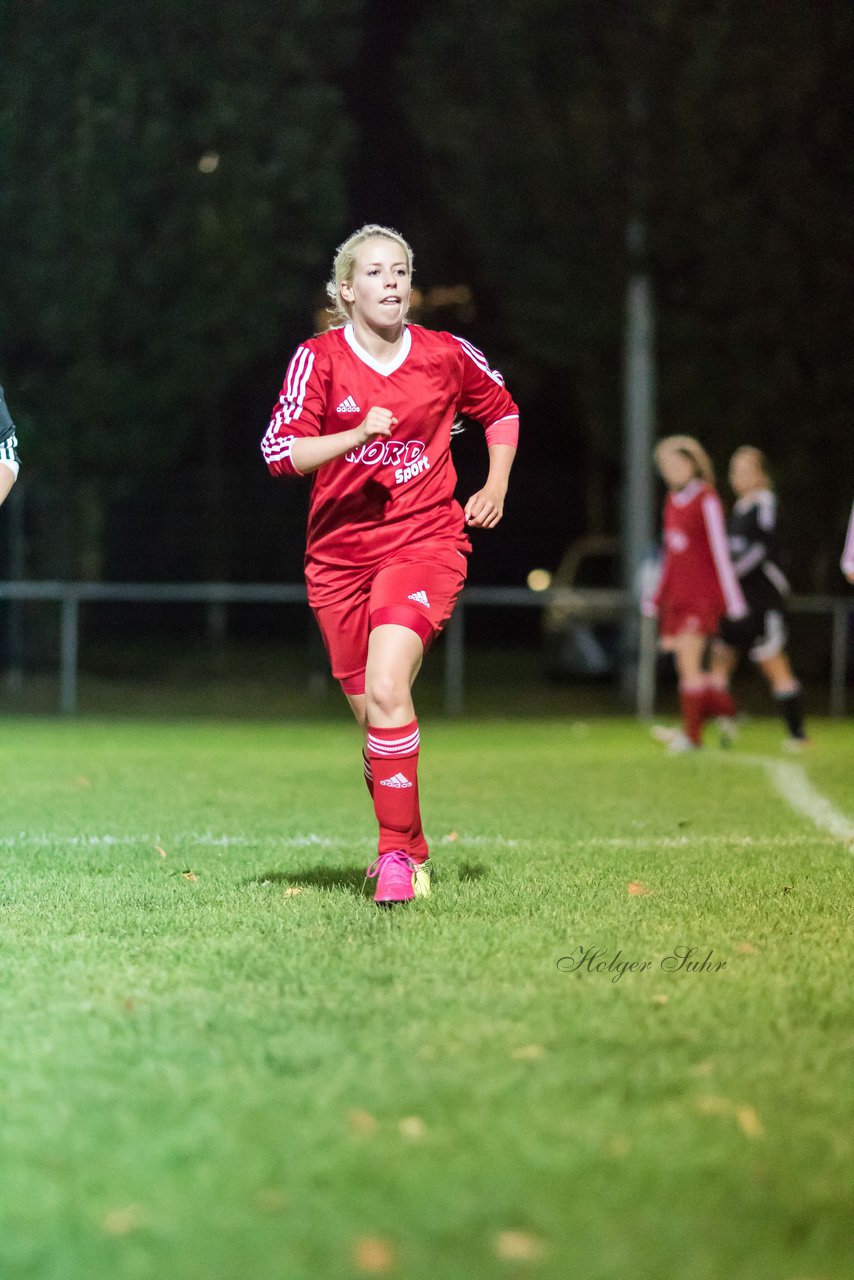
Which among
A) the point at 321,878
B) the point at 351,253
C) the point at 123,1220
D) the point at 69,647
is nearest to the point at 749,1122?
the point at 123,1220

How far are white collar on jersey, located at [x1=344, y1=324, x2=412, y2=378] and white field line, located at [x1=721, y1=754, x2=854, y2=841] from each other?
314 centimetres

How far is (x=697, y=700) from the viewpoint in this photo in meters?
12.8

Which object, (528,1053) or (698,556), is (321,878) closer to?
(528,1053)

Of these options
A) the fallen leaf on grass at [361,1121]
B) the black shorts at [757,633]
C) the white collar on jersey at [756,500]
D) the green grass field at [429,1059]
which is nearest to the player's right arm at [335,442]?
the green grass field at [429,1059]

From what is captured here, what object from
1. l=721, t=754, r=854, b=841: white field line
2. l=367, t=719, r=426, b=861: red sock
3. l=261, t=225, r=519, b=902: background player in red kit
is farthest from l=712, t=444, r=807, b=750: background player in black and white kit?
l=367, t=719, r=426, b=861: red sock

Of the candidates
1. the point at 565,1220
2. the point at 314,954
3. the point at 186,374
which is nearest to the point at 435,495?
the point at 314,954

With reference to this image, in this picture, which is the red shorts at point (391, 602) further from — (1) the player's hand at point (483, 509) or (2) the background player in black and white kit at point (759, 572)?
(2) the background player in black and white kit at point (759, 572)

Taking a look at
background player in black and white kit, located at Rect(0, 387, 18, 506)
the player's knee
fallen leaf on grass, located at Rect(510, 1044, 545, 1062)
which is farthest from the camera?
background player in black and white kit, located at Rect(0, 387, 18, 506)

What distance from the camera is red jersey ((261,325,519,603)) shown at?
598 centimetres

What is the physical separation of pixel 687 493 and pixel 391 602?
23.5ft

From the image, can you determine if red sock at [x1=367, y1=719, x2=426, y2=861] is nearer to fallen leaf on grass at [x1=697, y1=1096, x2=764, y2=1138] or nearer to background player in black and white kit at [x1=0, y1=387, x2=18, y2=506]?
background player in black and white kit at [x1=0, y1=387, x2=18, y2=506]

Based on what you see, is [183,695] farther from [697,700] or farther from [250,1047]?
[250,1047]

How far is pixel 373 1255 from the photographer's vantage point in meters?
2.72

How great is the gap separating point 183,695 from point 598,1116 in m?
17.3
